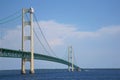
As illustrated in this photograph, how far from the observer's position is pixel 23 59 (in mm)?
63719

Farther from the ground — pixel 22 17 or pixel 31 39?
pixel 22 17

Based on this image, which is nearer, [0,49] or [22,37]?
[0,49]

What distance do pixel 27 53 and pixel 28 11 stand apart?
8.85 m

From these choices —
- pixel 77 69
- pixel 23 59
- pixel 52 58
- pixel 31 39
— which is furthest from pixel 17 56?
pixel 77 69

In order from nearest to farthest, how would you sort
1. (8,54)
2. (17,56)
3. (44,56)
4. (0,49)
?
(0,49) < (8,54) < (17,56) < (44,56)

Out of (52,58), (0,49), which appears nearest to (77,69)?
(52,58)

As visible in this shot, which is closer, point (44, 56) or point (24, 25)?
point (24, 25)

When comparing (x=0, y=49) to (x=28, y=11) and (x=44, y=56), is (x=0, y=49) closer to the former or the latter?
(x=28, y=11)

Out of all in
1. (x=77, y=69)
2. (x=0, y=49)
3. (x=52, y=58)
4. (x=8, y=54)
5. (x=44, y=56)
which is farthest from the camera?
(x=77, y=69)

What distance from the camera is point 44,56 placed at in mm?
74000

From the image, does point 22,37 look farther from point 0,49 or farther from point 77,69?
point 77,69

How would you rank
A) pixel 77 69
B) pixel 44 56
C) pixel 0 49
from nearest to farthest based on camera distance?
pixel 0 49, pixel 44 56, pixel 77 69

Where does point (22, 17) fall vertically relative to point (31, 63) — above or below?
above

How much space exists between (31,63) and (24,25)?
319 inches
